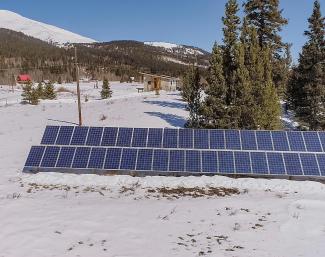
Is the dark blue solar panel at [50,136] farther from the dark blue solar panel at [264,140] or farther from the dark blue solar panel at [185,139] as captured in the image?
the dark blue solar panel at [264,140]

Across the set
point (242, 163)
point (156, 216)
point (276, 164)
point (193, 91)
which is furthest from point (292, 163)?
point (193, 91)

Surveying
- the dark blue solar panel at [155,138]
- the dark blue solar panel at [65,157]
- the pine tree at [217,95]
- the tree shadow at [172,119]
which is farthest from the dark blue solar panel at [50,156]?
the tree shadow at [172,119]

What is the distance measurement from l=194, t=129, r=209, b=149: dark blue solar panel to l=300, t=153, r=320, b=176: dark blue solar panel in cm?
480

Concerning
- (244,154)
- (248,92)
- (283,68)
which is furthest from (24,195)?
(283,68)

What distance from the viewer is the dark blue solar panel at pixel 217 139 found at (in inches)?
850

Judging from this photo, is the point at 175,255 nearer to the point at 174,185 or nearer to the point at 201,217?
the point at 201,217

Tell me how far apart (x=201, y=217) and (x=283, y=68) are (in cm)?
2859

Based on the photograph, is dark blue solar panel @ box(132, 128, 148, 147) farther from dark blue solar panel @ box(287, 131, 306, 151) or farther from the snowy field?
dark blue solar panel @ box(287, 131, 306, 151)

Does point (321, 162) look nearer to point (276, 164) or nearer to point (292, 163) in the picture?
point (292, 163)

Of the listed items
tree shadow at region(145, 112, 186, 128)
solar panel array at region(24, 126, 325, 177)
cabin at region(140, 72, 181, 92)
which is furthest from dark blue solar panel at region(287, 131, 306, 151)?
cabin at region(140, 72, 181, 92)

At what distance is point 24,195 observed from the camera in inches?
703

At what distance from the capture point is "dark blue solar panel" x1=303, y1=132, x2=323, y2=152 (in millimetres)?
21228

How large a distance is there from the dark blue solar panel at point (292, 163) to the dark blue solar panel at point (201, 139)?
4.00 meters

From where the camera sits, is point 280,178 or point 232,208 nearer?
point 232,208
